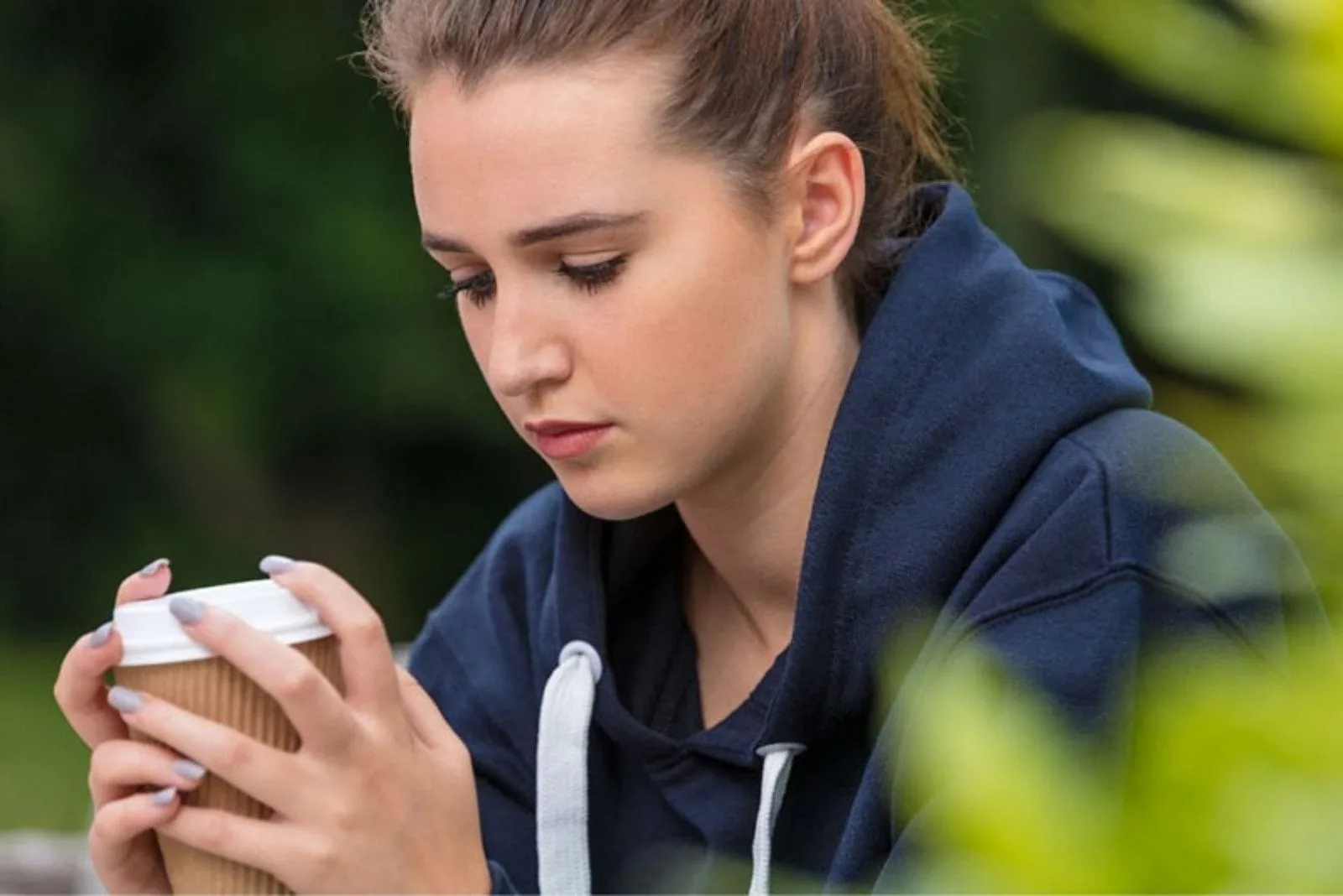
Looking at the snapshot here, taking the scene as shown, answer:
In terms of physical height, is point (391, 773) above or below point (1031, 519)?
below

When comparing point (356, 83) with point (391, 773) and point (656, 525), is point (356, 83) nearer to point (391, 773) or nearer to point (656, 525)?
point (656, 525)

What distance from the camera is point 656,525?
2.23m

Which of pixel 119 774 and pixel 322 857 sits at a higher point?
pixel 119 774

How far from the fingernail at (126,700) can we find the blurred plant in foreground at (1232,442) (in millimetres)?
1126

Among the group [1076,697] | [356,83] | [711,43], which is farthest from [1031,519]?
[356,83]

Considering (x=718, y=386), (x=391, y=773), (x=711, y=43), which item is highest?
(x=711, y=43)

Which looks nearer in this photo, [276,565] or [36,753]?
[276,565]

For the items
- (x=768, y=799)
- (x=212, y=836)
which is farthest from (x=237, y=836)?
(x=768, y=799)

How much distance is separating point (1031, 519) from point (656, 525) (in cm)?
55

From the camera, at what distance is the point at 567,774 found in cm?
216

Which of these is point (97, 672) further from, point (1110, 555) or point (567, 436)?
point (1110, 555)

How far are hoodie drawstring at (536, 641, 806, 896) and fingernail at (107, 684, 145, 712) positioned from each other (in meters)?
0.62

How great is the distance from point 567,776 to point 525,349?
1.90 feet

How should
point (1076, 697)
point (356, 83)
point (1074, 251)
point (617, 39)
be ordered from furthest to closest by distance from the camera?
point (356, 83) < point (1074, 251) < point (617, 39) < point (1076, 697)
